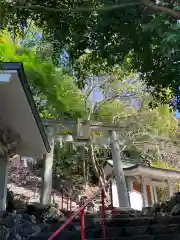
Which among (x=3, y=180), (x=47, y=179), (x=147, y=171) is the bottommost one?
(x=3, y=180)

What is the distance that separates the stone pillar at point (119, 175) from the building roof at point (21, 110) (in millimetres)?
3392

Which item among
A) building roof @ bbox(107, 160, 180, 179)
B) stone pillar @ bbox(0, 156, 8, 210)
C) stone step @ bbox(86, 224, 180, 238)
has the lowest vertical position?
stone step @ bbox(86, 224, 180, 238)

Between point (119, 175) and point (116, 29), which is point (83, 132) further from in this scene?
point (116, 29)

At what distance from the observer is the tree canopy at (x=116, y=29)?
464 cm

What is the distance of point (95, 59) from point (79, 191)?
603 inches

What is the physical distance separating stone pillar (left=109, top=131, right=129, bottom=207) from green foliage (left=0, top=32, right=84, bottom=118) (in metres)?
2.74

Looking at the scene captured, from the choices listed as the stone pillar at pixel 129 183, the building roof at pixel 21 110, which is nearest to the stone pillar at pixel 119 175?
the building roof at pixel 21 110

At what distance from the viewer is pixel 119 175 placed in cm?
1321

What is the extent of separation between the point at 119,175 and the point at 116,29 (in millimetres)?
8502

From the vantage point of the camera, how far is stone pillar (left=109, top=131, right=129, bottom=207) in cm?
1208

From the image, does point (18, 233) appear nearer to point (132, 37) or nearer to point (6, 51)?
point (132, 37)

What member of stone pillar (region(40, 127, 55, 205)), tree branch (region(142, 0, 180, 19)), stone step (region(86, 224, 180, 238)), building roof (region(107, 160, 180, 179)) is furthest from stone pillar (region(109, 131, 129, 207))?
tree branch (region(142, 0, 180, 19))

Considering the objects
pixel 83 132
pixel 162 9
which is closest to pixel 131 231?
pixel 162 9

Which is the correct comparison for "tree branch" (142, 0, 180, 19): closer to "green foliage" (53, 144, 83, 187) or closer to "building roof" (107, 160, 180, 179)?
"building roof" (107, 160, 180, 179)
